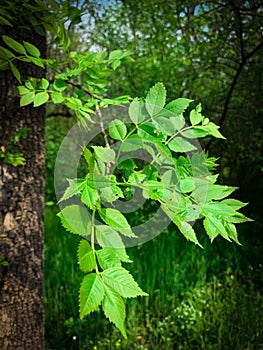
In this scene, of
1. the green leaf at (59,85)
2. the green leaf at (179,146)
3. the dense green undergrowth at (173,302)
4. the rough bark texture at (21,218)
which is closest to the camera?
the green leaf at (179,146)

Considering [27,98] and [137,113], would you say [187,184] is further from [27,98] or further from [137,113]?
[27,98]

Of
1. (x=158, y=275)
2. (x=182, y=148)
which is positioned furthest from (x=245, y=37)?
(x=182, y=148)

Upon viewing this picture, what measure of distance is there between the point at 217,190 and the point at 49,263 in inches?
98.1

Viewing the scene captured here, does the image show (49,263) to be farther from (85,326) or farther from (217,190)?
(217,190)

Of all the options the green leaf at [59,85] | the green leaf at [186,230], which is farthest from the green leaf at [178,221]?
the green leaf at [59,85]

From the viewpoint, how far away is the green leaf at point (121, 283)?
703 millimetres

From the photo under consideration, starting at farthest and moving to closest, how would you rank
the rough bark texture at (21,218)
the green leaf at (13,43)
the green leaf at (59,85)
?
the rough bark texture at (21,218), the green leaf at (59,85), the green leaf at (13,43)

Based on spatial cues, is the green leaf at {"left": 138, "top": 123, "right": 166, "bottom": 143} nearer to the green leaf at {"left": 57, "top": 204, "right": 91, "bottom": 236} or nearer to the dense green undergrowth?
the green leaf at {"left": 57, "top": 204, "right": 91, "bottom": 236}

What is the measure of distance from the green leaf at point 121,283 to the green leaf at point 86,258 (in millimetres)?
25

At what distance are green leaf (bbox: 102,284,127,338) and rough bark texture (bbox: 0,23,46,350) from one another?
3.66ft

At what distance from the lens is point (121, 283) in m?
0.71

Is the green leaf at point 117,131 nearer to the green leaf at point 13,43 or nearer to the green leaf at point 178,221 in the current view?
the green leaf at point 178,221

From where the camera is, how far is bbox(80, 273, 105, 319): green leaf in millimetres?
674

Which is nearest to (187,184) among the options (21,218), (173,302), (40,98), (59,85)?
(40,98)
